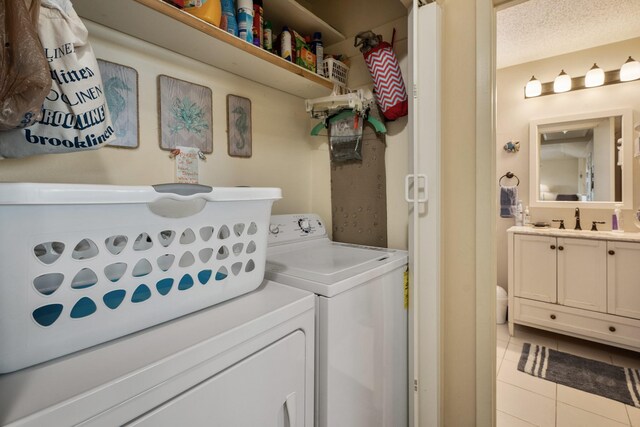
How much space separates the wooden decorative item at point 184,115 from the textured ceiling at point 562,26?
2298 millimetres

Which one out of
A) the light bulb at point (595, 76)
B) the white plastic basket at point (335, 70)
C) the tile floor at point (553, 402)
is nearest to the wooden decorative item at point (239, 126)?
the white plastic basket at point (335, 70)

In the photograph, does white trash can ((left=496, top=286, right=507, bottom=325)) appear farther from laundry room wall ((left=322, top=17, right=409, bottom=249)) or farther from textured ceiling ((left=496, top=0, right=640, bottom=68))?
textured ceiling ((left=496, top=0, right=640, bottom=68))

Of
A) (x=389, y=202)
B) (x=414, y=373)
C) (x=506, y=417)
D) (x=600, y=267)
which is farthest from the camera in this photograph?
(x=600, y=267)

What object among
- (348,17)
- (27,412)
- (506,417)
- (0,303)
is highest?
(348,17)

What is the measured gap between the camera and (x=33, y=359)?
0.57 m

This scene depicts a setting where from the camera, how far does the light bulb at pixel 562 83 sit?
119 inches

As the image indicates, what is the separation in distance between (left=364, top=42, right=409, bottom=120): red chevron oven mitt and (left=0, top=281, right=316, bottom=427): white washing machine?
3.83 ft

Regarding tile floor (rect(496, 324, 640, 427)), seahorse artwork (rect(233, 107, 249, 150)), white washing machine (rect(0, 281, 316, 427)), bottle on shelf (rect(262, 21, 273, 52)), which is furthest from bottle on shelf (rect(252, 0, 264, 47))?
tile floor (rect(496, 324, 640, 427))

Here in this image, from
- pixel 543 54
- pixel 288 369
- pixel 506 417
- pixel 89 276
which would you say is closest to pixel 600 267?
pixel 506 417

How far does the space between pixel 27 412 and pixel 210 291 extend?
434mm

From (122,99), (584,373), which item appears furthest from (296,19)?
(584,373)

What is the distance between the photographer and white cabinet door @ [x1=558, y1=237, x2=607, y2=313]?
2.59 m

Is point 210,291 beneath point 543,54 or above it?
beneath

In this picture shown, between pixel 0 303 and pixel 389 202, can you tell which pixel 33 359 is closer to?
pixel 0 303
